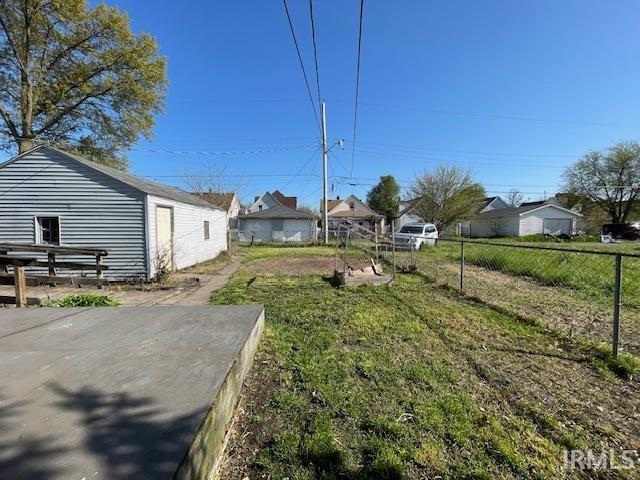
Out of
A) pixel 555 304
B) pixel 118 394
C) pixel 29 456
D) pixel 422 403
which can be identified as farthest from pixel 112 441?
pixel 555 304

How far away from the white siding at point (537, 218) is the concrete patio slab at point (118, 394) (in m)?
32.7

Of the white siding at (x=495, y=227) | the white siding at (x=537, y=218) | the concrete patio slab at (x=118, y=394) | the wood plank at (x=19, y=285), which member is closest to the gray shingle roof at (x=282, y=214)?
the white siding at (x=495, y=227)

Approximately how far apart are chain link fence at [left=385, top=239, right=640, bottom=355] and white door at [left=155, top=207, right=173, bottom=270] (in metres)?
7.70

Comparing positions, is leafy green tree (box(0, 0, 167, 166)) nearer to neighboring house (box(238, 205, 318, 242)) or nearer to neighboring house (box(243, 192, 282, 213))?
neighboring house (box(238, 205, 318, 242))

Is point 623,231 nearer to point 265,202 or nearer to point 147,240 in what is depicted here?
point 147,240

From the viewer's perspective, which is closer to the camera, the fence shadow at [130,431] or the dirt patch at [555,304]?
the fence shadow at [130,431]

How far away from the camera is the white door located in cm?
946

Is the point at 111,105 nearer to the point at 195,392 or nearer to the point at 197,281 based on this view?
the point at 197,281

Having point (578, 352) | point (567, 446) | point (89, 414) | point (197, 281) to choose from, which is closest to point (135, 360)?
point (89, 414)

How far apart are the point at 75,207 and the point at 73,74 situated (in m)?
11.7

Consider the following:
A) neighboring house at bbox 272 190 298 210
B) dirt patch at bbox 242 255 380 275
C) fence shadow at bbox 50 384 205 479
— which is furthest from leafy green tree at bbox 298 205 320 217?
fence shadow at bbox 50 384 205 479

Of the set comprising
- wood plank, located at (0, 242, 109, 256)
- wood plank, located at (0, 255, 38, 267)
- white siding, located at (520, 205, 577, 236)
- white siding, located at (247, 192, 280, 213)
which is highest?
white siding, located at (247, 192, 280, 213)

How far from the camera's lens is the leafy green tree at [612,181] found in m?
28.0

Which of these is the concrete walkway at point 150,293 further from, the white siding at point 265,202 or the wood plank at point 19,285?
the white siding at point 265,202
